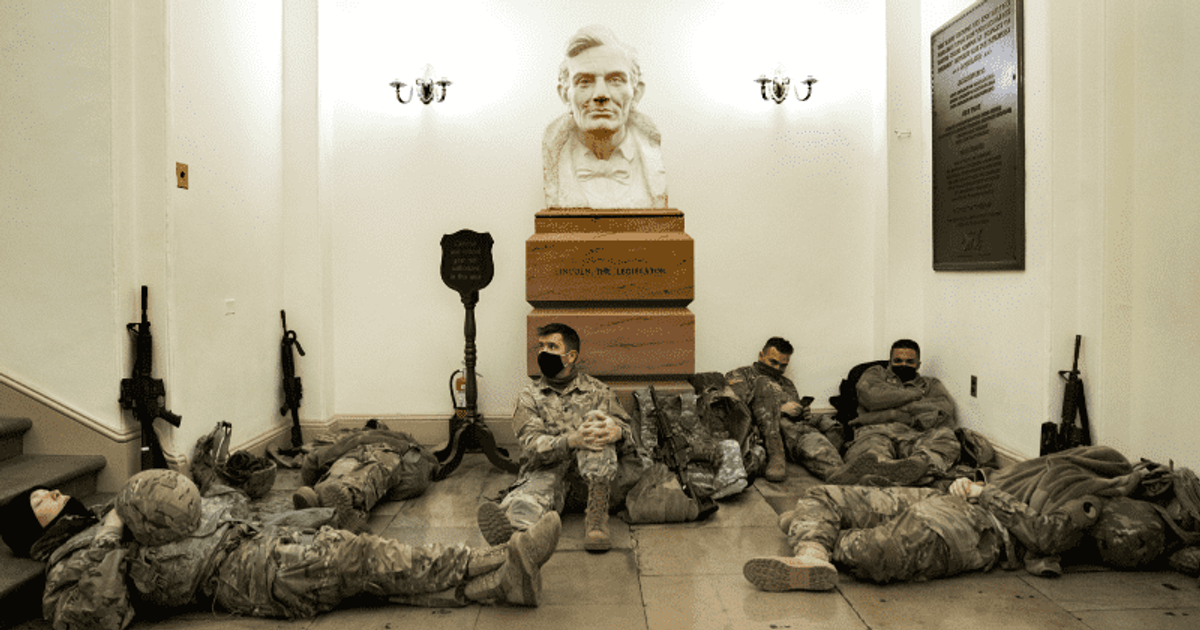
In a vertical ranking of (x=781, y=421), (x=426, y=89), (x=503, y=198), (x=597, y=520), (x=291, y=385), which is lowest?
(x=597, y=520)

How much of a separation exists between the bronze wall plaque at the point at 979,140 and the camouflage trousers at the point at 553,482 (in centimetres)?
288

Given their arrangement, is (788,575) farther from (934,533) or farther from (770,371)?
(770,371)

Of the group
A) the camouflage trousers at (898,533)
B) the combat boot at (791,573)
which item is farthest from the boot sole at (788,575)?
the camouflage trousers at (898,533)

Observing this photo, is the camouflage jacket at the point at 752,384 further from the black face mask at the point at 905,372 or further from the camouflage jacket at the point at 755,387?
the black face mask at the point at 905,372

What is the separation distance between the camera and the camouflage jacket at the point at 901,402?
530 centimetres

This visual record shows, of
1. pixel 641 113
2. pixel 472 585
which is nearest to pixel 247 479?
pixel 472 585

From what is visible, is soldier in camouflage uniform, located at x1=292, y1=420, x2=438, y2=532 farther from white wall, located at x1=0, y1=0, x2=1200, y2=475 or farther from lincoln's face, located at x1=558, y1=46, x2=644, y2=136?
Result: lincoln's face, located at x1=558, y1=46, x2=644, y2=136

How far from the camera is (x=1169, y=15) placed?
388cm

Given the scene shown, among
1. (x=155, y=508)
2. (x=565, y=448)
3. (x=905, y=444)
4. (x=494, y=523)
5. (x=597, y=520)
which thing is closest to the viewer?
(x=155, y=508)

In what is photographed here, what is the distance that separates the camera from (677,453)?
4430 millimetres

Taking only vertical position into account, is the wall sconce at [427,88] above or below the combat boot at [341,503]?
above

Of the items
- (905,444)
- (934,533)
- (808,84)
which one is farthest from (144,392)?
(808,84)

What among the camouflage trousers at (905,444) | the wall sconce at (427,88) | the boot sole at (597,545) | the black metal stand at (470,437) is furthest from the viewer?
the wall sconce at (427,88)

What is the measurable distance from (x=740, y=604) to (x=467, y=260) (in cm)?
298
